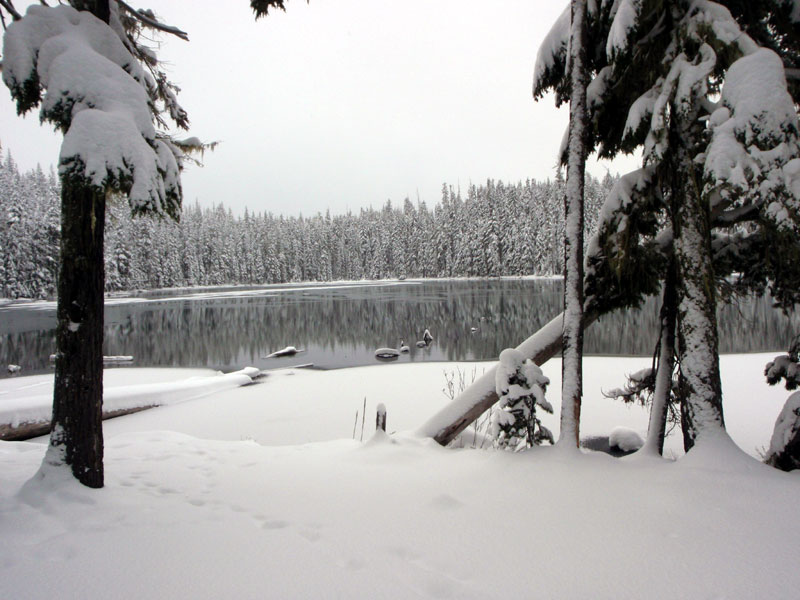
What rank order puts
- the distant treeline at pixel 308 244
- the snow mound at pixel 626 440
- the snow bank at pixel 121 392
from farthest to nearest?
the distant treeline at pixel 308 244 → the snow bank at pixel 121 392 → the snow mound at pixel 626 440

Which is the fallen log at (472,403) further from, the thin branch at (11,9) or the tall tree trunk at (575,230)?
the thin branch at (11,9)

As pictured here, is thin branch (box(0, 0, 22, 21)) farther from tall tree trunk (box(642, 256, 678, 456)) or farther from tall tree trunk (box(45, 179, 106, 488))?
tall tree trunk (box(642, 256, 678, 456))

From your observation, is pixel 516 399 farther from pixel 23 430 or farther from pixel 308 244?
pixel 308 244

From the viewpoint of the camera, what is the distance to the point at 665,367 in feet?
18.3

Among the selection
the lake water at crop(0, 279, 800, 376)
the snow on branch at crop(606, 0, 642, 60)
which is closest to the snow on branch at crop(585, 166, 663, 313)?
the snow on branch at crop(606, 0, 642, 60)

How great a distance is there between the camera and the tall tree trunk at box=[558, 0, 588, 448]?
5.05 m

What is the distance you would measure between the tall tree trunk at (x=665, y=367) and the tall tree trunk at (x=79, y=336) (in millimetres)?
6144

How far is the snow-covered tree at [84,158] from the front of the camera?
365cm

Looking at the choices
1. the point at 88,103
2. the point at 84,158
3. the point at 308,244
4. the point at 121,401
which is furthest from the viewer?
the point at 308,244

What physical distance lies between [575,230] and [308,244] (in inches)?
4124

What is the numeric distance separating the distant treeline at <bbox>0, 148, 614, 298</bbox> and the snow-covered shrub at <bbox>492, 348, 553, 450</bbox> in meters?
60.4

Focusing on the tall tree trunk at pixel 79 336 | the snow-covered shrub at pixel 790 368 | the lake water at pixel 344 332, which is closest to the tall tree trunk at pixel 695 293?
the snow-covered shrub at pixel 790 368

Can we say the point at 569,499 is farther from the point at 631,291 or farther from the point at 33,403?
the point at 33,403

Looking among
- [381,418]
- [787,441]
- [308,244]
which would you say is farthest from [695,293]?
[308,244]
